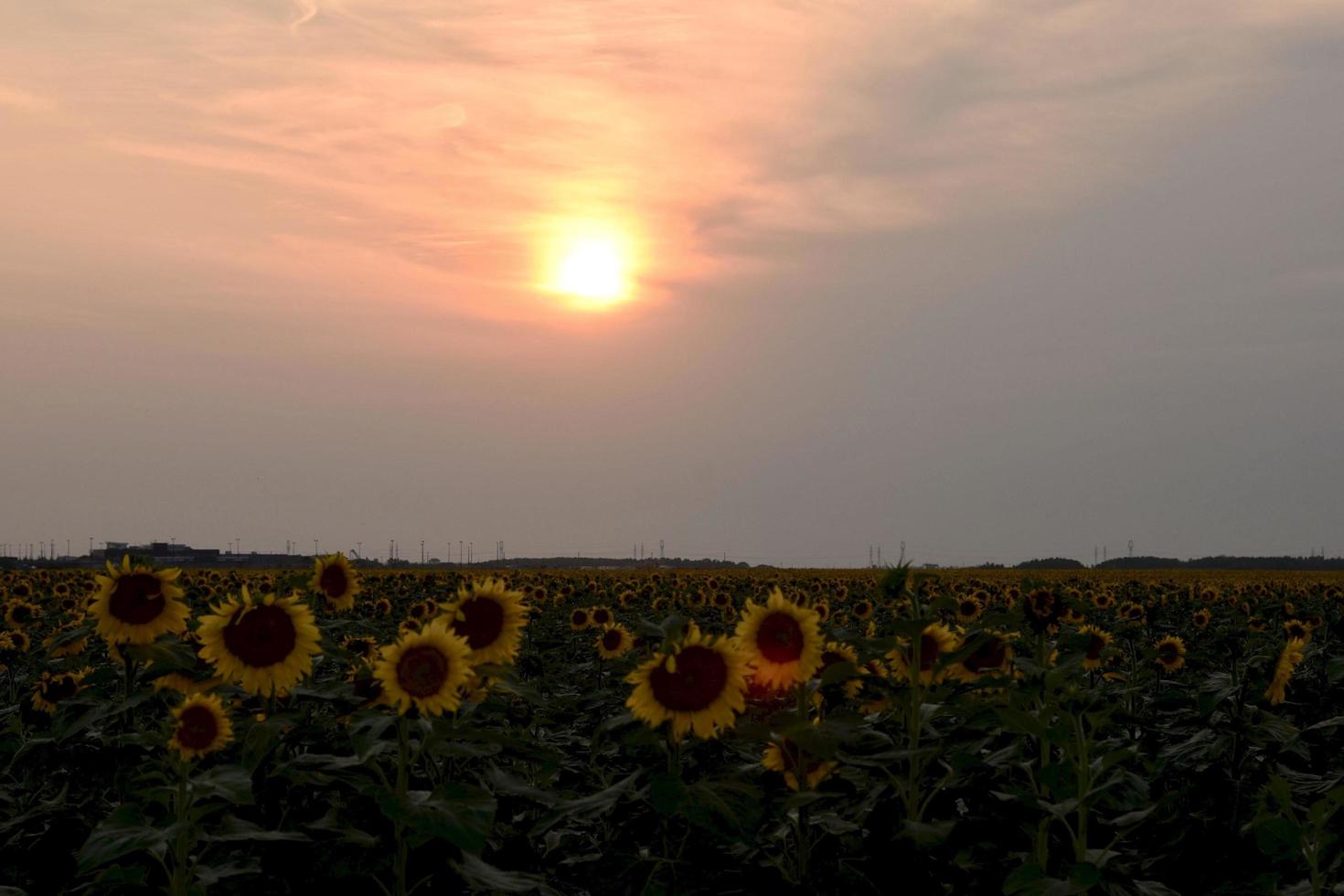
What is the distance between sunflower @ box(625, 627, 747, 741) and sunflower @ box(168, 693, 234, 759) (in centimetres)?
218

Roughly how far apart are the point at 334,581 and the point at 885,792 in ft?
17.4

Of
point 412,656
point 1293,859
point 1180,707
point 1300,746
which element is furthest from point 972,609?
point 412,656

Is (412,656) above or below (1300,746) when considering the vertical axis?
above

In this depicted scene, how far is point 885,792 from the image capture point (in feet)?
21.7

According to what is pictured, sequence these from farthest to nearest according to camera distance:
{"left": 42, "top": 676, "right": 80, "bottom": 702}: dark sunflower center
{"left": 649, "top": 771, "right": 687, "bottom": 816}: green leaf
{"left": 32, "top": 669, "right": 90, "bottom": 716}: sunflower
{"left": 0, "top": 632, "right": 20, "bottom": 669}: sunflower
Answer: {"left": 0, "top": 632, "right": 20, "bottom": 669}: sunflower < {"left": 42, "top": 676, "right": 80, "bottom": 702}: dark sunflower center < {"left": 32, "top": 669, "right": 90, "bottom": 716}: sunflower < {"left": 649, "top": 771, "right": 687, "bottom": 816}: green leaf

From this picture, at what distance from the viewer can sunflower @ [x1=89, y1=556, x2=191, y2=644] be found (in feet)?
24.7

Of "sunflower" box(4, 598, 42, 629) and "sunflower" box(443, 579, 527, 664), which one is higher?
"sunflower" box(443, 579, 527, 664)

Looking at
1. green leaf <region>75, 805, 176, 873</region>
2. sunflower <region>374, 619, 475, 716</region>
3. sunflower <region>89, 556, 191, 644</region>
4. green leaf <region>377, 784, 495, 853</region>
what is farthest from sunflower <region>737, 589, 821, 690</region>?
sunflower <region>89, 556, 191, 644</region>

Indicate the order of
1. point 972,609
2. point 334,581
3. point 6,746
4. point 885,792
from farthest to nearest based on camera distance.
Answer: point 972,609 < point 334,581 < point 6,746 < point 885,792

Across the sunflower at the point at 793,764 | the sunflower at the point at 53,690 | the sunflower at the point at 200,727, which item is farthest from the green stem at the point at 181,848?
the sunflower at the point at 53,690

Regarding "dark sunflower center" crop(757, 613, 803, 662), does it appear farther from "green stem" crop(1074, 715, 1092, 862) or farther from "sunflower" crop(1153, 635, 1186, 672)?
"sunflower" crop(1153, 635, 1186, 672)

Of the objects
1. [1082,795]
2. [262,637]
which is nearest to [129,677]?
[262,637]

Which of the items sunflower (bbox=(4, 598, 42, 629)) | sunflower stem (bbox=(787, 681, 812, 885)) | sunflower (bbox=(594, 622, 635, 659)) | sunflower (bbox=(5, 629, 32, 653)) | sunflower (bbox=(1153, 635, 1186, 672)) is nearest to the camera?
sunflower stem (bbox=(787, 681, 812, 885))

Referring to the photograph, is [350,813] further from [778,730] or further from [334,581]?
[334,581]
